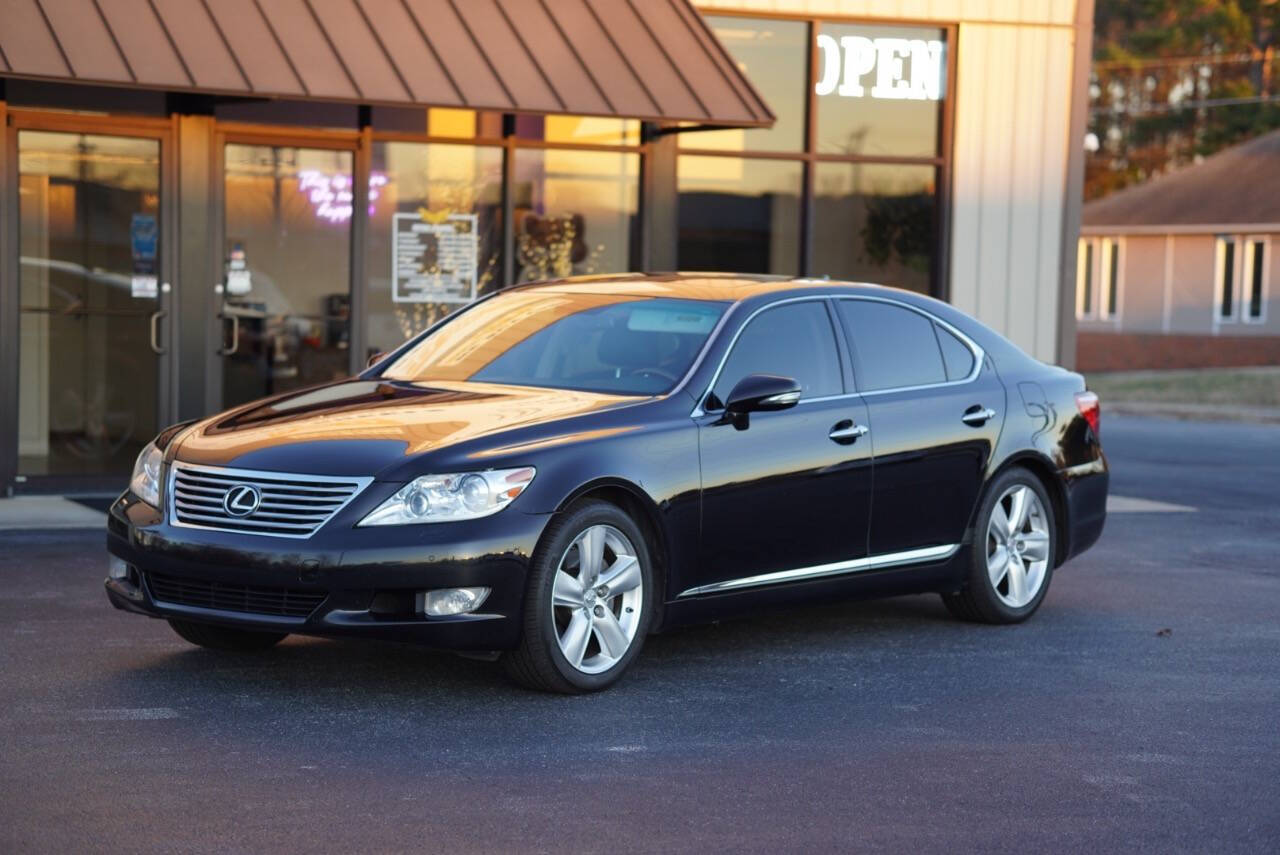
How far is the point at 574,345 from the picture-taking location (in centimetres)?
830

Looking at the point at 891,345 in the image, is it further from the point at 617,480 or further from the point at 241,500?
the point at 241,500

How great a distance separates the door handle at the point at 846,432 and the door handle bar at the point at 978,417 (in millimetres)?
781

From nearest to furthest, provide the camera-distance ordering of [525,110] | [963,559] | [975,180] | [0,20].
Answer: [963,559] → [0,20] → [525,110] → [975,180]

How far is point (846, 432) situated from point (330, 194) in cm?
708

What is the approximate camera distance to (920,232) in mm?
16625

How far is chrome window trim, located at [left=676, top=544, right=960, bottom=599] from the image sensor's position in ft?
25.5

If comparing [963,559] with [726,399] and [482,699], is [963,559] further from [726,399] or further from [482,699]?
[482,699]

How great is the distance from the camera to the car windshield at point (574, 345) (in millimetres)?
8023

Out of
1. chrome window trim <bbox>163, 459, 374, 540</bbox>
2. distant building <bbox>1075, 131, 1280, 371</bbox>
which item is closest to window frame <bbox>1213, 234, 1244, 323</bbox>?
distant building <bbox>1075, 131, 1280, 371</bbox>

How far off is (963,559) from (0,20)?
6952 millimetres

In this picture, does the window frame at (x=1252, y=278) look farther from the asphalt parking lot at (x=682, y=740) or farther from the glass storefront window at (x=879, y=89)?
the asphalt parking lot at (x=682, y=740)

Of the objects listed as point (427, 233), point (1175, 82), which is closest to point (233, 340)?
point (427, 233)

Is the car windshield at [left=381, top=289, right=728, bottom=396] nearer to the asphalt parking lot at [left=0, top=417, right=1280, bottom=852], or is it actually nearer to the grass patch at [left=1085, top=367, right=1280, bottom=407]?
the asphalt parking lot at [left=0, top=417, right=1280, bottom=852]

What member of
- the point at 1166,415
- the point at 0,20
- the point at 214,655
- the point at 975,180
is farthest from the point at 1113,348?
the point at 214,655
